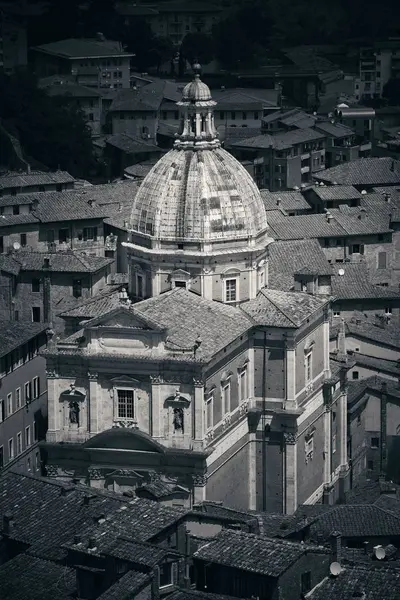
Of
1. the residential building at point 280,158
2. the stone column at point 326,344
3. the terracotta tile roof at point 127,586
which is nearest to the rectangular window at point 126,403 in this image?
the stone column at point 326,344

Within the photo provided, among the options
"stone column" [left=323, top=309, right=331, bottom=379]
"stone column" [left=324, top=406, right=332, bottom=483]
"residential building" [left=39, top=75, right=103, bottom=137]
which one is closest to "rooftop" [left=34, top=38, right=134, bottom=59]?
"residential building" [left=39, top=75, right=103, bottom=137]

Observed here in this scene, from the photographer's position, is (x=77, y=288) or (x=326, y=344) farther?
(x=77, y=288)

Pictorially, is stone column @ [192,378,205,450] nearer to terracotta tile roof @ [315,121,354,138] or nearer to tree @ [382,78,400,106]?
terracotta tile roof @ [315,121,354,138]

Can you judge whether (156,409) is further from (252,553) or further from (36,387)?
(252,553)

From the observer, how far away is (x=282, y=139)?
538ft

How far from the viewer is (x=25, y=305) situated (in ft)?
407

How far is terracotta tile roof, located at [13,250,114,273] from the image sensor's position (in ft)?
405

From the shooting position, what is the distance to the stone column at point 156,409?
331 feet

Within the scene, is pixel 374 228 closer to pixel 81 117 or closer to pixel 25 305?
pixel 25 305

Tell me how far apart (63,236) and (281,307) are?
33.6 meters

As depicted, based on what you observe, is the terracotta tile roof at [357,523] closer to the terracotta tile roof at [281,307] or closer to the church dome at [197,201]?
the terracotta tile roof at [281,307]

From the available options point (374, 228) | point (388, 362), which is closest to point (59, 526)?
point (388, 362)

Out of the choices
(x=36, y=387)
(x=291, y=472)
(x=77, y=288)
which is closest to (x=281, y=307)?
(x=291, y=472)

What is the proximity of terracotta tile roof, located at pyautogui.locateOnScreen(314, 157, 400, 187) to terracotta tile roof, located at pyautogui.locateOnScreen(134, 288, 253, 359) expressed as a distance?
1746 inches
